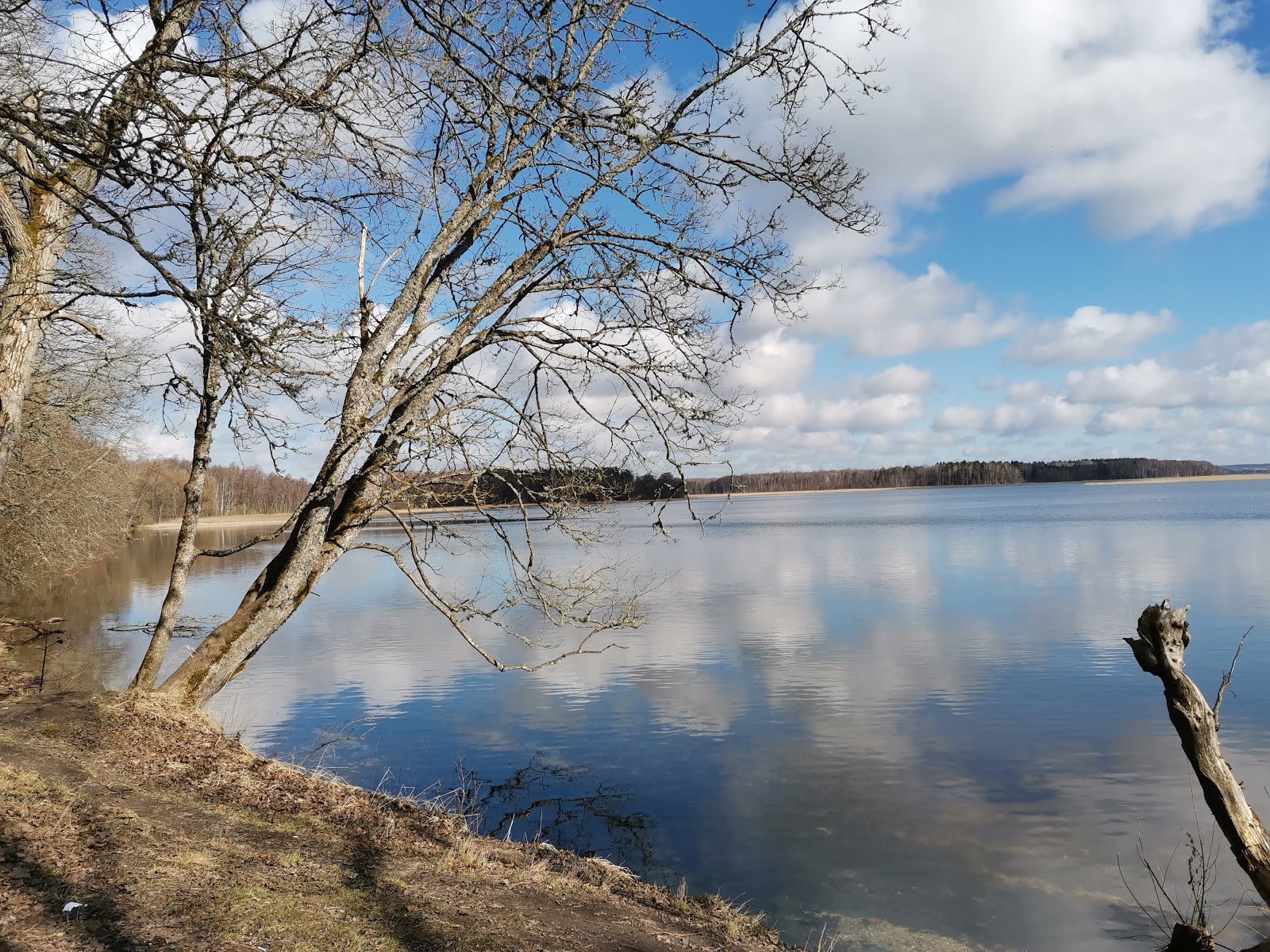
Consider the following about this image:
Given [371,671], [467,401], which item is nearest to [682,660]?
[371,671]

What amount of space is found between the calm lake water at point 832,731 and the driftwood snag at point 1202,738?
7.87 ft

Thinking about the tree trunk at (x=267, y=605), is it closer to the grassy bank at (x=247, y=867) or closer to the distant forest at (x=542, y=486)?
the grassy bank at (x=247, y=867)

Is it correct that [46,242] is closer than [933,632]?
Yes

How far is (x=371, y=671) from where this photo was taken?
16.0 metres

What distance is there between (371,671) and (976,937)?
1192cm

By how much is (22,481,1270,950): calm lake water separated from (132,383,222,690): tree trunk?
8.17 ft

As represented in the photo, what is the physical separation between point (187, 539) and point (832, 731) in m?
8.42

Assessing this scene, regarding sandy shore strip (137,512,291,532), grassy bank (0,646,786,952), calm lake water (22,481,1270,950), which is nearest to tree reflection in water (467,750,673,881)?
calm lake water (22,481,1270,950)

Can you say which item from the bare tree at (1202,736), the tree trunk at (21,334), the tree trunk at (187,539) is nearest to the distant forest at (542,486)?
the tree trunk at (187,539)

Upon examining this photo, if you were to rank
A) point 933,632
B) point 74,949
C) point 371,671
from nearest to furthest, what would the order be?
point 74,949, point 371,671, point 933,632

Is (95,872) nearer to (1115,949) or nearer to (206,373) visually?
(206,373)

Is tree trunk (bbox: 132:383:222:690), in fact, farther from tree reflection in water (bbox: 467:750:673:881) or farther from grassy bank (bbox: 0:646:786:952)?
tree reflection in water (bbox: 467:750:673:881)

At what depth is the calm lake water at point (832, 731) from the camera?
7.83 meters

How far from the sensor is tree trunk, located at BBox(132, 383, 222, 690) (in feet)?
30.0
